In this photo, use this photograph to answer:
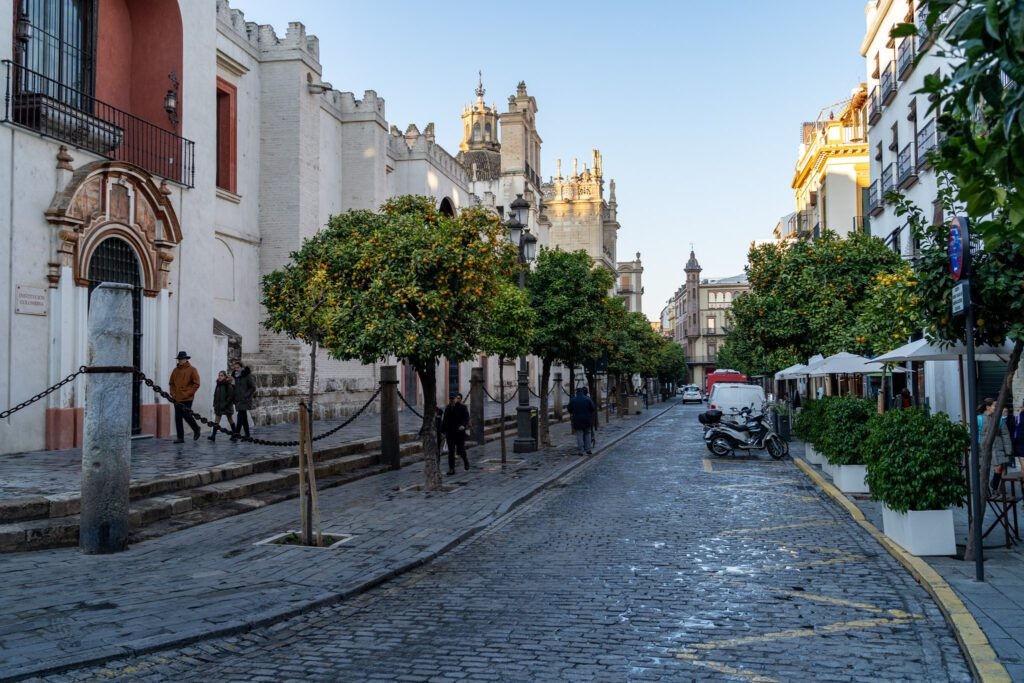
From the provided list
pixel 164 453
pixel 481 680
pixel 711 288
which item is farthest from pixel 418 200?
pixel 711 288

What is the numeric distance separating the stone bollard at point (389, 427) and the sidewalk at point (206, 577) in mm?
3750

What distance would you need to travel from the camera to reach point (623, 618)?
629 cm

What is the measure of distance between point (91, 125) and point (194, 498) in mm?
7979

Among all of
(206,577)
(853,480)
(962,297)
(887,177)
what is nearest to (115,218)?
(206,577)

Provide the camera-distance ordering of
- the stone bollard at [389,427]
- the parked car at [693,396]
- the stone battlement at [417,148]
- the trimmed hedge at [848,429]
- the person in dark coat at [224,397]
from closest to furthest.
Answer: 1. the trimmed hedge at [848,429]
2. the person in dark coat at [224,397]
3. the stone bollard at [389,427]
4. the stone battlement at [417,148]
5. the parked car at [693,396]

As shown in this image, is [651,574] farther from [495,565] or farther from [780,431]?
[780,431]

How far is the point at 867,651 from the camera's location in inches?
216

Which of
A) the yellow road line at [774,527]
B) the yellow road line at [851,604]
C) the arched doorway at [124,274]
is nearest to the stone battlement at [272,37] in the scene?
the arched doorway at [124,274]

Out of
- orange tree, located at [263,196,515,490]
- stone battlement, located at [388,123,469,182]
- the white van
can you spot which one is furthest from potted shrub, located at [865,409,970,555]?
stone battlement, located at [388,123,469,182]

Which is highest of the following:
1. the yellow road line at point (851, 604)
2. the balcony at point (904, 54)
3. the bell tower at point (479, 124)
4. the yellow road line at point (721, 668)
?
the bell tower at point (479, 124)

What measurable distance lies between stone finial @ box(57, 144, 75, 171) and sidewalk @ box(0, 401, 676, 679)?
278 inches

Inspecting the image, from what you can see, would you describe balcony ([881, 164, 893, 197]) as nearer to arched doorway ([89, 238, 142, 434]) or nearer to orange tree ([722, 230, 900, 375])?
orange tree ([722, 230, 900, 375])

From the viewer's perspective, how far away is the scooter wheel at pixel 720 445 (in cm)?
2038

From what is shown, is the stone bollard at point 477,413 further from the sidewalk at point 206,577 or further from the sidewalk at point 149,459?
the sidewalk at point 206,577
